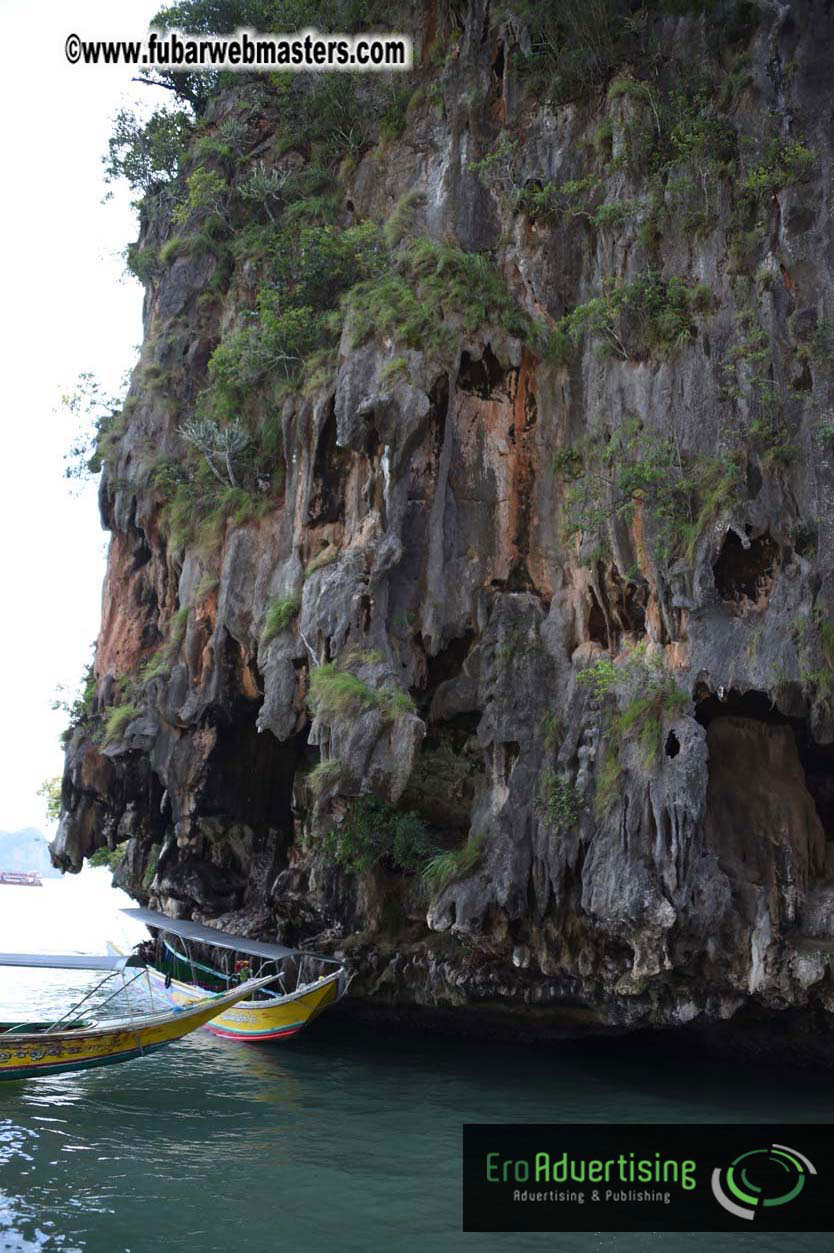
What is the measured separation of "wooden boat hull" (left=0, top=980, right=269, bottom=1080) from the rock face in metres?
4.58

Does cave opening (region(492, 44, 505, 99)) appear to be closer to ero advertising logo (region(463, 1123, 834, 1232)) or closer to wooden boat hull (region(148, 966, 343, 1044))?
wooden boat hull (region(148, 966, 343, 1044))

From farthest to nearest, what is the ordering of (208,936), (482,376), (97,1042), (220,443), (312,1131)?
(220,443)
(208,936)
(482,376)
(97,1042)
(312,1131)

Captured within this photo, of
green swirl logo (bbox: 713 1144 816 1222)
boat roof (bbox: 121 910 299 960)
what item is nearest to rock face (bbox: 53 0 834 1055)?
boat roof (bbox: 121 910 299 960)

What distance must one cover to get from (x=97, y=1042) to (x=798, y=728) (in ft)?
49.3

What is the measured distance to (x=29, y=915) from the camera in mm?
90812

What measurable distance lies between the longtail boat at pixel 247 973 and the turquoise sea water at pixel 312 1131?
66 cm

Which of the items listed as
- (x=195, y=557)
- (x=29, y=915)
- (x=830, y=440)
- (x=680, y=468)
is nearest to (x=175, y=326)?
(x=195, y=557)

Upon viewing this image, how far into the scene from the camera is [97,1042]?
20469 millimetres

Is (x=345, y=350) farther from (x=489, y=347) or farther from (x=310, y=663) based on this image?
(x=310, y=663)

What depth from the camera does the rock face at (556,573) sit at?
18.5 m

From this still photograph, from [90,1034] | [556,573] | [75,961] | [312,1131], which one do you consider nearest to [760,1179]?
[312,1131]

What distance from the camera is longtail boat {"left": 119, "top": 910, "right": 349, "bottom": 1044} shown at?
24031mm

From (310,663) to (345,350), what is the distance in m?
7.17

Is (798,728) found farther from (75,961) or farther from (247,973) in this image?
(75,961)
